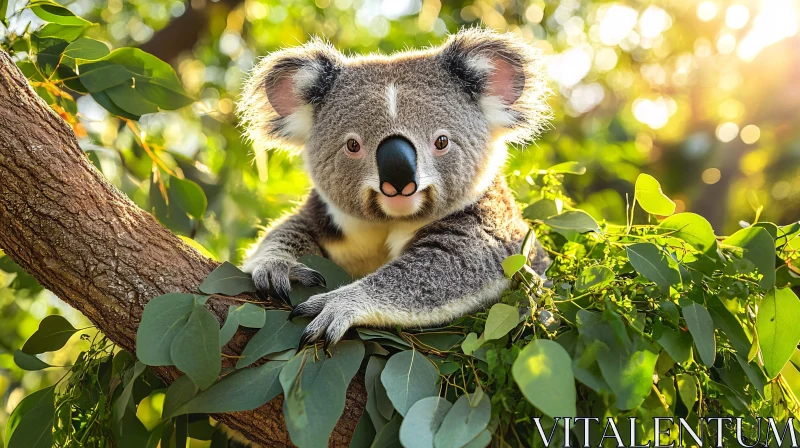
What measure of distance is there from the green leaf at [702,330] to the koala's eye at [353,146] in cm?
102

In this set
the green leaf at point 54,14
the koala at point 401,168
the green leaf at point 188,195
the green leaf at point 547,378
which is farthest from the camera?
the green leaf at point 188,195

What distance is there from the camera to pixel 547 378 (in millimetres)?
1326

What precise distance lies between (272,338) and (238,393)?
0.60ft

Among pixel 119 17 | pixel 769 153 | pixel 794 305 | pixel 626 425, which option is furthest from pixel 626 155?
pixel 119 17

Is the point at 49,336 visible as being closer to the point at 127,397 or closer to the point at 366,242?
the point at 127,397

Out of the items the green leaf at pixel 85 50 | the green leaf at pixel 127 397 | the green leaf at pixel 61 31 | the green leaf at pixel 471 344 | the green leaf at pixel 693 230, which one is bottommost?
the green leaf at pixel 127 397

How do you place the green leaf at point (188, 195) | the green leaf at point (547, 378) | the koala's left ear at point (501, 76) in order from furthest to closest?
1. the green leaf at point (188, 195)
2. the koala's left ear at point (501, 76)
3. the green leaf at point (547, 378)

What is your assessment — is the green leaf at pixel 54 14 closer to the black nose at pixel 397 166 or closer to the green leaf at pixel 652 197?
the black nose at pixel 397 166

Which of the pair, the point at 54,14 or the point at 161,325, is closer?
the point at 161,325

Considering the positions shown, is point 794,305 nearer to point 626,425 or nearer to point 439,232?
point 626,425

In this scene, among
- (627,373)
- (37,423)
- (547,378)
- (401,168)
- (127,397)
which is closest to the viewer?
(547,378)

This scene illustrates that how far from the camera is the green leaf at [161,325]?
1.50 metres

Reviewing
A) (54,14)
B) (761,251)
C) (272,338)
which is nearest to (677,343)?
(761,251)

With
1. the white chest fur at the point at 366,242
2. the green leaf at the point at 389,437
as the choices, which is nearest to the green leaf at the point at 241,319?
the green leaf at the point at 389,437
